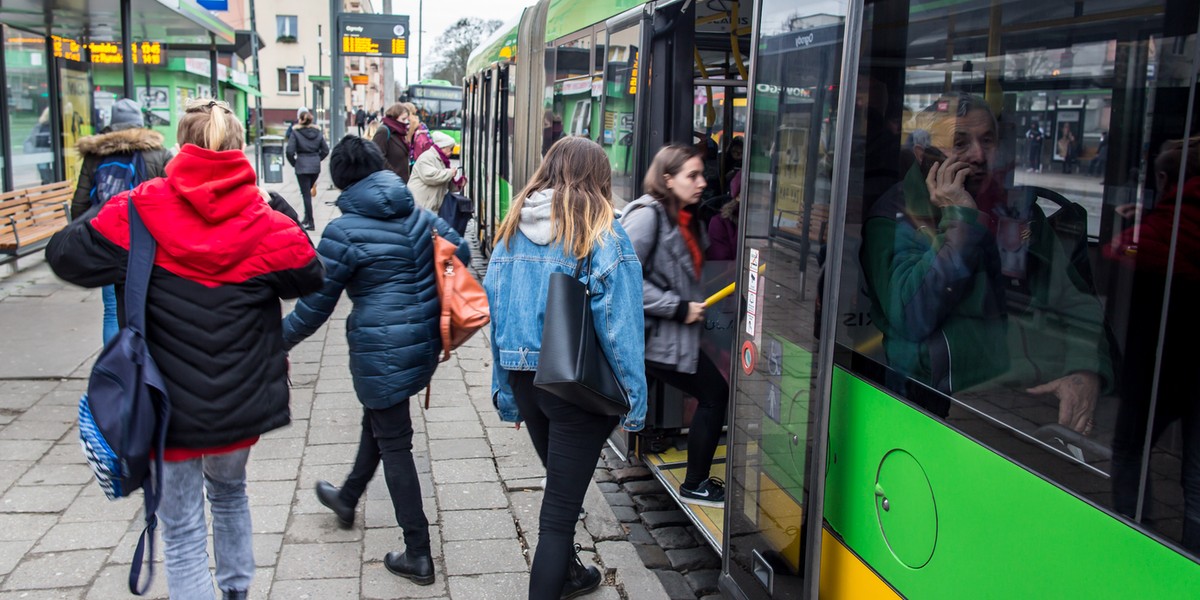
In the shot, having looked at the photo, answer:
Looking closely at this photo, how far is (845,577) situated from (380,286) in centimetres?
194

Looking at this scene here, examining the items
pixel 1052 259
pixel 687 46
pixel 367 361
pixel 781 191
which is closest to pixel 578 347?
pixel 781 191

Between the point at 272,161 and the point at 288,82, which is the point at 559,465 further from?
the point at 288,82

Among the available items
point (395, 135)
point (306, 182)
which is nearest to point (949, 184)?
→ point (395, 135)

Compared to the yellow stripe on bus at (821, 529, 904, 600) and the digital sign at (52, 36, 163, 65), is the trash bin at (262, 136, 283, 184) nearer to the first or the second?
the digital sign at (52, 36, 163, 65)

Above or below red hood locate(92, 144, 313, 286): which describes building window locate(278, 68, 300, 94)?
above

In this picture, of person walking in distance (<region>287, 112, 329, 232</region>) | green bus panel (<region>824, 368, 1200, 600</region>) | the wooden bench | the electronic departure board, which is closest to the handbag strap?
green bus panel (<region>824, 368, 1200, 600</region>)

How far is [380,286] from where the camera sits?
382 centimetres

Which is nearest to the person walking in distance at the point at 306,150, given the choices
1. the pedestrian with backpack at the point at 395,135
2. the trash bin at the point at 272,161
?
the pedestrian with backpack at the point at 395,135

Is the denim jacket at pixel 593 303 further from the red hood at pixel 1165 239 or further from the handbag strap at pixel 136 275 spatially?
the red hood at pixel 1165 239

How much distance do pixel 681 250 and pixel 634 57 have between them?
1.40 meters

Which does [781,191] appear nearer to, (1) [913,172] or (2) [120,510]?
(1) [913,172]

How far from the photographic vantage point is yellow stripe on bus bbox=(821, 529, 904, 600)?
2.78 meters

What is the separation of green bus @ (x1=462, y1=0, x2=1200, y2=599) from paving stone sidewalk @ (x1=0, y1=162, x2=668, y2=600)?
107 centimetres

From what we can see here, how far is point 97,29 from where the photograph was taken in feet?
47.0
